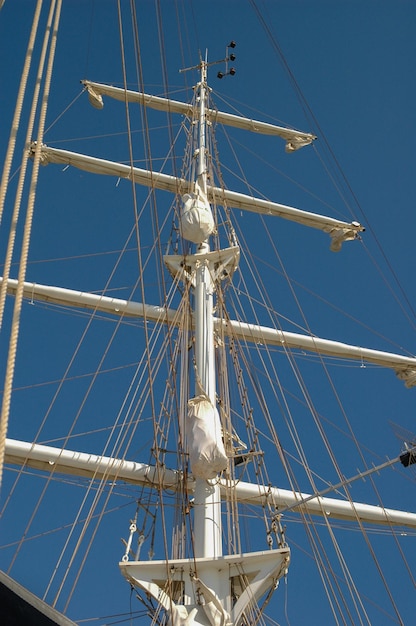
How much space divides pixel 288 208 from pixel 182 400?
21.4ft

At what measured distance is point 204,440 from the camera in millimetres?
7789

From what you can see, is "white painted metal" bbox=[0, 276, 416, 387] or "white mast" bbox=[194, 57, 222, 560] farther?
"white painted metal" bbox=[0, 276, 416, 387]

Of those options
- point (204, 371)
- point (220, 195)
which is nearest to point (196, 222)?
point (204, 371)

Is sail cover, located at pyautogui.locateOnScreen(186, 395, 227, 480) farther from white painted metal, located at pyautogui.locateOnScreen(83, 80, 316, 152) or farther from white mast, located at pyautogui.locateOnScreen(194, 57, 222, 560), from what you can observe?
white painted metal, located at pyautogui.locateOnScreen(83, 80, 316, 152)

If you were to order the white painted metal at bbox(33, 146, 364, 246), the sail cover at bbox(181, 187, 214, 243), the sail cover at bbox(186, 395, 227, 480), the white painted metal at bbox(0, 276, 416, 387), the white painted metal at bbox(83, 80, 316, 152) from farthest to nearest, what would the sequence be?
the white painted metal at bbox(83, 80, 316, 152), the white painted metal at bbox(33, 146, 364, 246), the white painted metal at bbox(0, 276, 416, 387), the sail cover at bbox(181, 187, 214, 243), the sail cover at bbox(186, 395, 227, 480)

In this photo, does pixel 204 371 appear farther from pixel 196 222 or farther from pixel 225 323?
pixel 225 323

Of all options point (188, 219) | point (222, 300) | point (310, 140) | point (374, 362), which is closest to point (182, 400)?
point (222, 300)

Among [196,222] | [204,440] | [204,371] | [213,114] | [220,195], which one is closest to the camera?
[204,440]

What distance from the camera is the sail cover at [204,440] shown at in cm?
766

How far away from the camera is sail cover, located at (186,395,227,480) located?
7656 millimetres

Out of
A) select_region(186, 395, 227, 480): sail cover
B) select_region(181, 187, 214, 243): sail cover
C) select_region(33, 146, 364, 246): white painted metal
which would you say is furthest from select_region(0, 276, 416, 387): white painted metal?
select_region(186, 395, 227, 480): sail cover

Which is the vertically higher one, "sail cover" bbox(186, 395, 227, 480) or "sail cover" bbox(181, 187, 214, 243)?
"sail cover" bbox(181, 187, 214, 243)

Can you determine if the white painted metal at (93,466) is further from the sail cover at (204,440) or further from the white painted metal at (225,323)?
the white painted metal at (225,323)

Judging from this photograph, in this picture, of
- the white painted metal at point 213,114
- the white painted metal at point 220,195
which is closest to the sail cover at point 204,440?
the white painted metal at point 220,195
